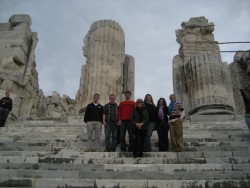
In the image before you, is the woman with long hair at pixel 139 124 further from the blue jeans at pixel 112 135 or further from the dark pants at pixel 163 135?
the blue jeans at pixel 112 135

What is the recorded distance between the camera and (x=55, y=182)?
477cm

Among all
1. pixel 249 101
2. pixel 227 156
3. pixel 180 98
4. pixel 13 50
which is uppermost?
pixel 13 50

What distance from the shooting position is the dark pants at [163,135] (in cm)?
688

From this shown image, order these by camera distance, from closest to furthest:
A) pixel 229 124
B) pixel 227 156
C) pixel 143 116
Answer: pixel 227 156 → pixel 143 116 → pixel 229 124

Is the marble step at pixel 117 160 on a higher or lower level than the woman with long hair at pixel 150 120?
lower

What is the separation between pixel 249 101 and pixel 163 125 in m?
2.41

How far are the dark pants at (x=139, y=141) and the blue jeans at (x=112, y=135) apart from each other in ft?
2.05

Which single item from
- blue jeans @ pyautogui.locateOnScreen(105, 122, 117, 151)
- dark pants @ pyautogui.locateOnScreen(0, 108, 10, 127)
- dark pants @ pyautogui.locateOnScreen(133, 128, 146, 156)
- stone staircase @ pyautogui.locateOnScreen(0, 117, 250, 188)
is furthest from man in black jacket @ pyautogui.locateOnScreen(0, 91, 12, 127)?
dark pants @ pyautogui.locateOnScreen(133, 128, 146, 156)

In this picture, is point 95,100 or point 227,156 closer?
point 227,156

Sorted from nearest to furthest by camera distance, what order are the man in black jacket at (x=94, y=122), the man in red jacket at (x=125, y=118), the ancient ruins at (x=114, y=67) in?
the man in red jacket at (x=125, y=118) < the man in black jacket at (x=94, y=122) < the ancient ruins at (x=114, y=67)

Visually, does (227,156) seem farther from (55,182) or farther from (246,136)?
(55,182)

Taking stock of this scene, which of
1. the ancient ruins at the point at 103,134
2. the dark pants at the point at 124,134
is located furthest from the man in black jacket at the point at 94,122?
the dark pants at the point at 124,134

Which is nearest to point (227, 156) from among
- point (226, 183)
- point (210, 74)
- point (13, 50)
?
point (226, 183)

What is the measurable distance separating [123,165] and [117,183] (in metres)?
0.80
